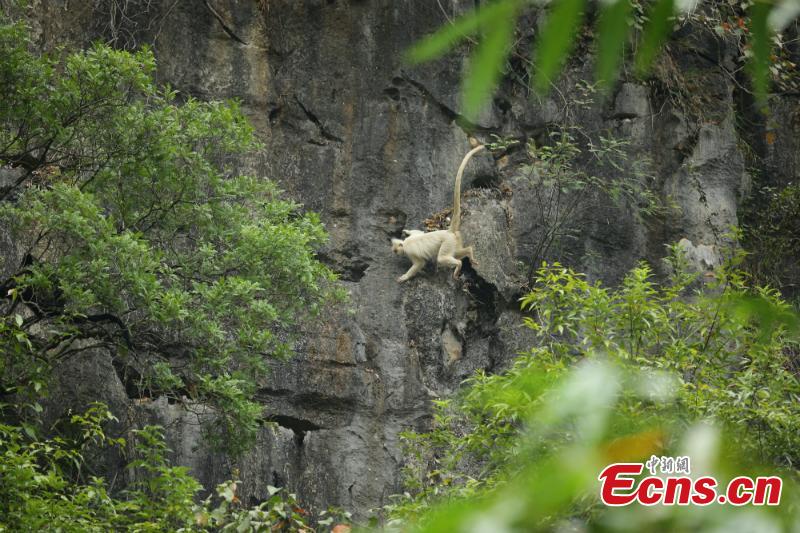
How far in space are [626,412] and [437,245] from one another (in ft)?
29.8

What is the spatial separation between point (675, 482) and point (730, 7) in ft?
39.8

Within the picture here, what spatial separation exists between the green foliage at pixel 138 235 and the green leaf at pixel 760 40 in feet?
21.2

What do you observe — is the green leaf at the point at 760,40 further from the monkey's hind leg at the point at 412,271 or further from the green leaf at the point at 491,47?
the monkey's hind leg at the point at 412,271

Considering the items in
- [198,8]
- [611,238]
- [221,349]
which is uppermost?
[198,8]

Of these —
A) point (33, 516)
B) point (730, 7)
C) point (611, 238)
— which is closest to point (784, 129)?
point (730, 7)

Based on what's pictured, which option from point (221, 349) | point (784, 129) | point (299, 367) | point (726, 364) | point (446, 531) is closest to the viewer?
point (446, 531)

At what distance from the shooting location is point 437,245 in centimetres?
1035

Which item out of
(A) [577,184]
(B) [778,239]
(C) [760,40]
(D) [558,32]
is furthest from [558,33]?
(B) [778,239]

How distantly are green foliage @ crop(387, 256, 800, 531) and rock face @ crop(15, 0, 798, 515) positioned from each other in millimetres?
1161

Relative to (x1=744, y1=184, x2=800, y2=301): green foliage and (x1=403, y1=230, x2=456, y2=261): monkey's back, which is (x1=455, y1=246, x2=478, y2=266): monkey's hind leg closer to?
(x1=403, y1=230, x2=456, y2=261): monkey's back

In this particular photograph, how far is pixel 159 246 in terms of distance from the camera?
797 centimetres

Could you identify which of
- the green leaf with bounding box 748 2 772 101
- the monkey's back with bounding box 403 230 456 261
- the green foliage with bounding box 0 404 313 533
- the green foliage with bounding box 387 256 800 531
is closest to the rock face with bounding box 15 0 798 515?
the monkey's back with bounding box 403 230 456 261

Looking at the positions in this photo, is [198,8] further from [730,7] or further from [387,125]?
[730,7]

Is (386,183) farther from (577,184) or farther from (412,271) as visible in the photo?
(577,184)
